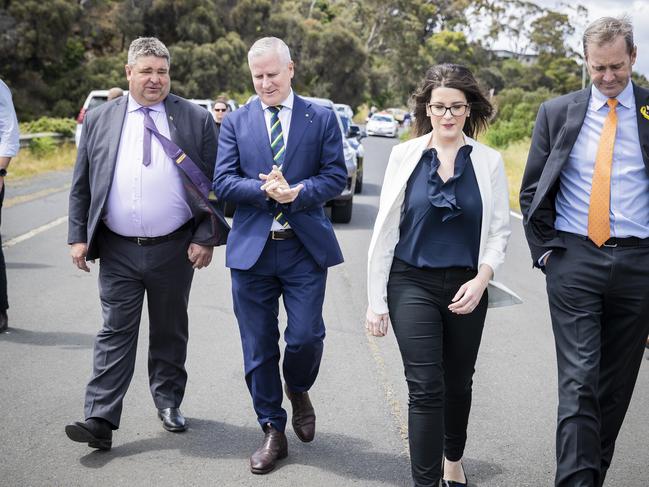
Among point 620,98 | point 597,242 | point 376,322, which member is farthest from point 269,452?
point 620,98

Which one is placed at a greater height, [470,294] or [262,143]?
[262,143]

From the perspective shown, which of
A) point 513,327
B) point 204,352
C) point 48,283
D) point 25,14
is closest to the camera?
point 204,352

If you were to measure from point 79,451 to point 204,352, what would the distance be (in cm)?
211

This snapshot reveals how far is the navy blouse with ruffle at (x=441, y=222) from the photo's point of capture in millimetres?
4094

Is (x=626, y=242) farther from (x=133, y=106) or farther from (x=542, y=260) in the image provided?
(x=133, y=106)

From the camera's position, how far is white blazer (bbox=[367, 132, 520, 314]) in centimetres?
414

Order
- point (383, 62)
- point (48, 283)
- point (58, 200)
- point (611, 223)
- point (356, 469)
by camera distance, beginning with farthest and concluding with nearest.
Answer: point (383, 62)
point (58, 200)
point (48, 283)
point (356, 469)
point (611, 223)

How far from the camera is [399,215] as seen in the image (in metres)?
4.17

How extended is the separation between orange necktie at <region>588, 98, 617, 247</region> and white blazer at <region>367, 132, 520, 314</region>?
38cm

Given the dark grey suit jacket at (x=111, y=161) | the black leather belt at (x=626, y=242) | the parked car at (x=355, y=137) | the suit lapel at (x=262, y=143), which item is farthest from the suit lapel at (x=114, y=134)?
the parked car at (x=355, y=137)

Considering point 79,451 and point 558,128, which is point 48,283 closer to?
point 79,451

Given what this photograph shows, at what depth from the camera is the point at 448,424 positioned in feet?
14.3

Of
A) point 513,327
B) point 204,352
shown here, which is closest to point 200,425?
point 204,352

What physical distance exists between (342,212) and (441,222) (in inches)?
404
